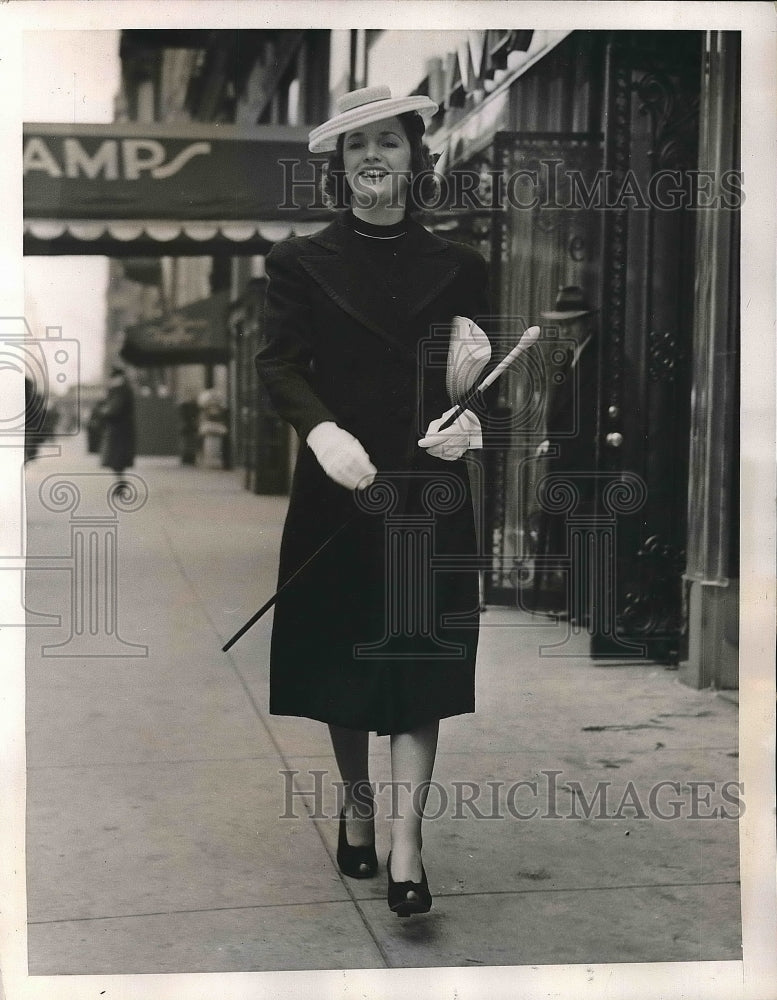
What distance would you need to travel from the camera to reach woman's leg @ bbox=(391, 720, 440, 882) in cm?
336

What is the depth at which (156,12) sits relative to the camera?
327 centimetres

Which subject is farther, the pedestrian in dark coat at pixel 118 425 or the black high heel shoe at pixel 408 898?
the pedestrian in dark coat at pixel 118 425

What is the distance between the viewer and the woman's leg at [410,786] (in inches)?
132

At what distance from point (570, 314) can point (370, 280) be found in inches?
62.1

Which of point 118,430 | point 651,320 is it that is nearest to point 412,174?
point 651,320

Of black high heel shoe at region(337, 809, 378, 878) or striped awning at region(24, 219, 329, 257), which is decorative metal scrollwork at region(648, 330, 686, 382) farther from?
black high heel shoe at region(337, 809, 378, 878)

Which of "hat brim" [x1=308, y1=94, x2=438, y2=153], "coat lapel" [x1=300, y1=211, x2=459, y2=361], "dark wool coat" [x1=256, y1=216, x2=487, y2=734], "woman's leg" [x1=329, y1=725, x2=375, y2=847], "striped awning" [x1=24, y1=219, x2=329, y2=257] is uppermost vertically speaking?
"hat brim" [x1=308, y1=94, x2=438, y2=153]

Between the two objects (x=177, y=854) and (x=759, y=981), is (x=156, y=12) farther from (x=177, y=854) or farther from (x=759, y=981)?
(x=759, y=981)

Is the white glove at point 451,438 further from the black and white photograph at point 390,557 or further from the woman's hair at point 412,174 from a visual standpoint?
the woman's hair at point 412,174

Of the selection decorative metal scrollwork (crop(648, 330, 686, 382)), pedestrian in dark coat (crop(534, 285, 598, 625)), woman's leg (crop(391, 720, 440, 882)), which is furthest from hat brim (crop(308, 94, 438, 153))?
decorative metal scrollwork (crop(648, 330, 686, 382))

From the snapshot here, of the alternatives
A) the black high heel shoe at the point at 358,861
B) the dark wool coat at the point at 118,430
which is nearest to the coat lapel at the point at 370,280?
the black high heel shoe at the point at 358,861

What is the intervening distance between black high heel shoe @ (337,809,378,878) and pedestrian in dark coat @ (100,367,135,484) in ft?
8.30

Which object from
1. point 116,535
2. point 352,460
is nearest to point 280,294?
point 352,460

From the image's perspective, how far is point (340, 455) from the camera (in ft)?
10.9
